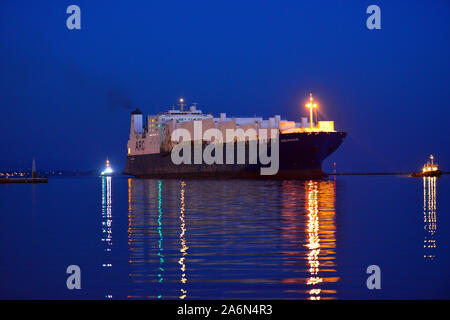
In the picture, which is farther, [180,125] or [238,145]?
[180,125]

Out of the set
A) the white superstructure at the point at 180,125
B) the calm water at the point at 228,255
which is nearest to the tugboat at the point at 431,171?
the white superstructure at the point at 180,125

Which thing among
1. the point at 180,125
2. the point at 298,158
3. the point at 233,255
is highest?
the point at 180,125

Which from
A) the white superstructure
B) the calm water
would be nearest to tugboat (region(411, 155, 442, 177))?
the white superstructure

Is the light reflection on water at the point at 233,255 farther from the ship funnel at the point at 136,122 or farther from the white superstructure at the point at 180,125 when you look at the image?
the ship funnel at the point at 136,122

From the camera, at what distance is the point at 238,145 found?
208 ft

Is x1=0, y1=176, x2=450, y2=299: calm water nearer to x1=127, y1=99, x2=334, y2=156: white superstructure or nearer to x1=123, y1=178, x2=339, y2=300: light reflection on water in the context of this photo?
x1=123, y1=178, x2=339, y2=300: light reflection on water

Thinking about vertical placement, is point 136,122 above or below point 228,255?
above

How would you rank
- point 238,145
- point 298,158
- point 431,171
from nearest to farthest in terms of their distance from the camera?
point 298,158 < point 238,145 < point 431,171

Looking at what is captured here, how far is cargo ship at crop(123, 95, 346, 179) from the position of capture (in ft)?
191

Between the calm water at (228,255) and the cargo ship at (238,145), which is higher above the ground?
the cargo ship at (238,145)

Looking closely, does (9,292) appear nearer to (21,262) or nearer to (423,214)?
(21,262)

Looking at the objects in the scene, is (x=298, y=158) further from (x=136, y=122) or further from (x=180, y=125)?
(x=136, y=122)

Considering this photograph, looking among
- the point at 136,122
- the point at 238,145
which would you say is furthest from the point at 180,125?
the point at 136,122

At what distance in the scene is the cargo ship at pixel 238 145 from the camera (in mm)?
58281
